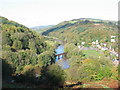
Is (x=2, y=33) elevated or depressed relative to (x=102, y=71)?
elevated

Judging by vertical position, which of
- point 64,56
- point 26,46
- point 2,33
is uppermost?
point 2,33

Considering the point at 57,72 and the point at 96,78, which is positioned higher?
the point at 57,72

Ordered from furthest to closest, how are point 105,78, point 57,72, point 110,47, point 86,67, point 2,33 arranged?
point 110,47
point 2,33
point 86,67
point 105,78
point 57,72

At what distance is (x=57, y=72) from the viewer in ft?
82.2

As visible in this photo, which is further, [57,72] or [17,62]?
[17,62]

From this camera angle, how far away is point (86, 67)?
2991 cm

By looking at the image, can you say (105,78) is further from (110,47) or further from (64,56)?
(110,47)

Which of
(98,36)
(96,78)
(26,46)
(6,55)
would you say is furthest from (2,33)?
(98,36)

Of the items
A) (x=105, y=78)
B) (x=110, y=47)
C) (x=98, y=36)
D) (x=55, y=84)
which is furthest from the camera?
(x=98, y=36)

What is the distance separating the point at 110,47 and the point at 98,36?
38596 millimetres

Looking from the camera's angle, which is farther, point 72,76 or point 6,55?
point 6,55

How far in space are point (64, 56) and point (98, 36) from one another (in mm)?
59388

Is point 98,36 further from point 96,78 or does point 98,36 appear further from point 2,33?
point 96,78

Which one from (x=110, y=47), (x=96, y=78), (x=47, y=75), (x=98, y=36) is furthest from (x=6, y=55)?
(x=98, y=36)
